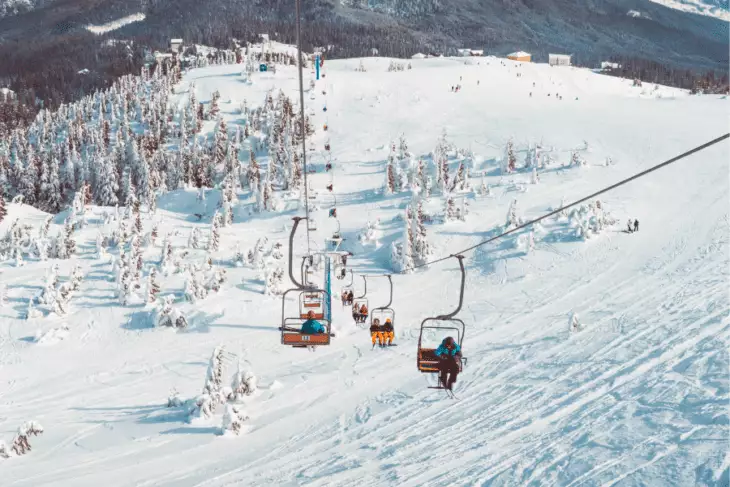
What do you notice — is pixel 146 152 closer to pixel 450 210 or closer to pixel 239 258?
pixel 239 258

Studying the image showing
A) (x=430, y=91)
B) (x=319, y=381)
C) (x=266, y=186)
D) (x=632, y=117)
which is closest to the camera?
(x=319, y=381)

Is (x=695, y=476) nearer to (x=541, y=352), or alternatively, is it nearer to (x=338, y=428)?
(x=541, y=352)

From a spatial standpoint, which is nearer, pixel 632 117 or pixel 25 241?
pixel 25 241

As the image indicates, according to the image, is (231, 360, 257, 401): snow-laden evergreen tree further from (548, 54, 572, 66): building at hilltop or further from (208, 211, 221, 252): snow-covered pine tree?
(548, 54, 572, 66): building at hilltop

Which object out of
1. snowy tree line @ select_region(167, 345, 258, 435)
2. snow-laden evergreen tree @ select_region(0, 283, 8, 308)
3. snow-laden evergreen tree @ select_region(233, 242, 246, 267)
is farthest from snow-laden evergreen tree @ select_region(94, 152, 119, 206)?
snowy tree line @ select_region(167, 345, 258, 435)

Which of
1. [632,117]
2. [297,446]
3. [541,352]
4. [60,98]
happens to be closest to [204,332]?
[297,446]

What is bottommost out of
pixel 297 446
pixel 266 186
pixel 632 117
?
pixel 297 446

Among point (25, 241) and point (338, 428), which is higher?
point (25, 241)

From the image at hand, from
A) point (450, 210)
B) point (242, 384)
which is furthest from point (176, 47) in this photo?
point (242, 384)
